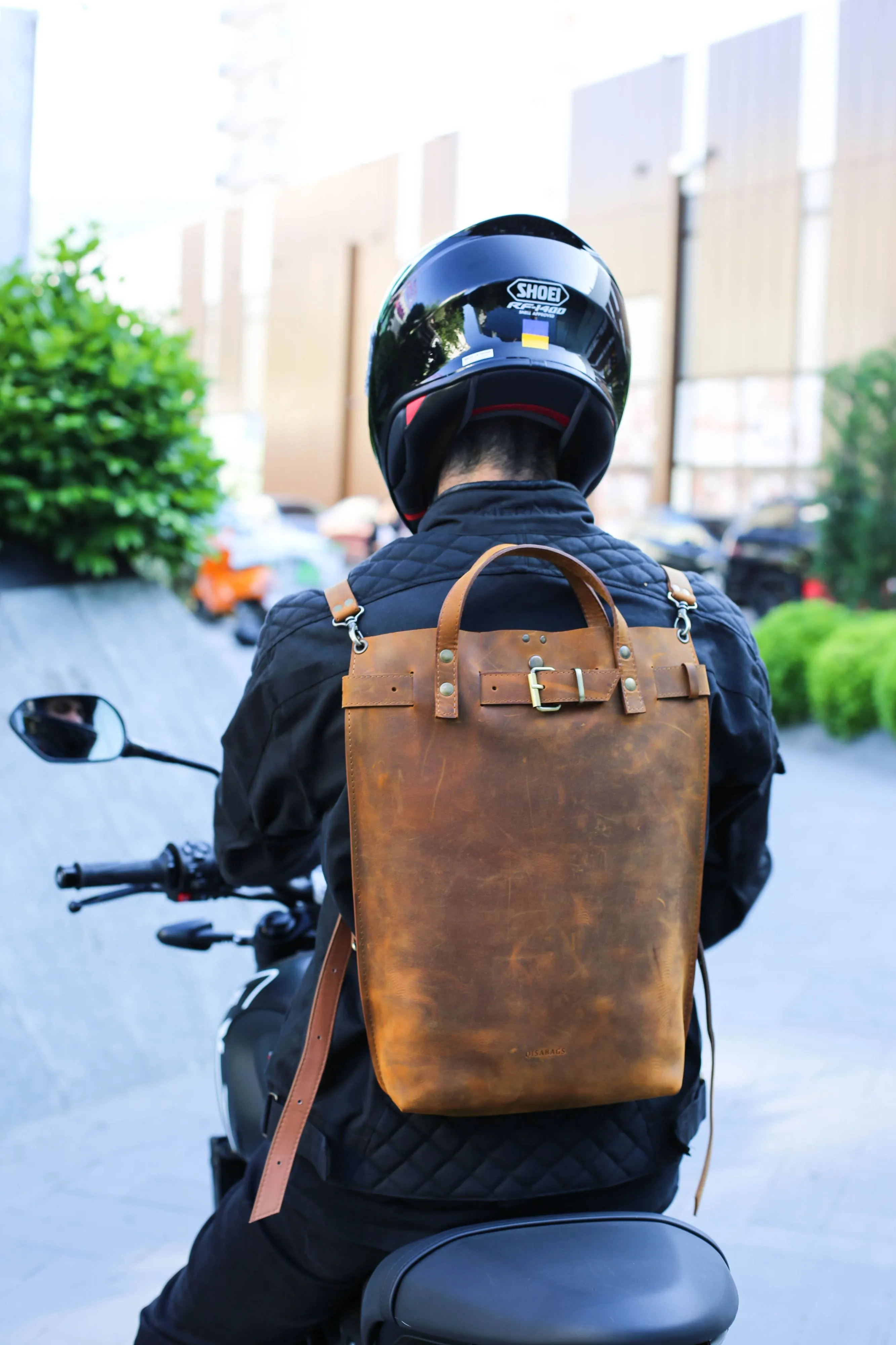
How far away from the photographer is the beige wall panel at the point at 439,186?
108 ft

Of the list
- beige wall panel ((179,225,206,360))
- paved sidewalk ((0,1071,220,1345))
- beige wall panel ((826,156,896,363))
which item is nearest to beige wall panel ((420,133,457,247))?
beige wall panel ((179,225,206,360))

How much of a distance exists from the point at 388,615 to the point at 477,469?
0.27 meters

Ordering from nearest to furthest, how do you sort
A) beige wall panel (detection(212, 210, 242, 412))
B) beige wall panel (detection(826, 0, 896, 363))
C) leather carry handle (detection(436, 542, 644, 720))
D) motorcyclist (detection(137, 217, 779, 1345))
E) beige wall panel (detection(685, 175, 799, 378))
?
1. leather carry handle (detection(436, 542, 644, 720))
2. motorcyclist (detection(137, 217, 779, 1345))
3. beige wall panel (detection(826, 0, 896, 363))
4. beige wall panel (detection(685, 175, 799, 378))
5. beige wall panel (detection(212, 210, 242, 412))

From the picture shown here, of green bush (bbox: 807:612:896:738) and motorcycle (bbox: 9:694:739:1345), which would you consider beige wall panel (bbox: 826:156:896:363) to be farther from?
motorcycle (bbox: 9:694:739:1345)

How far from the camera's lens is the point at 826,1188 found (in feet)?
11.5

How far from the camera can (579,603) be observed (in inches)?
55.6

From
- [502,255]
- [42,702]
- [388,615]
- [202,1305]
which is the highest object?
[502,255]

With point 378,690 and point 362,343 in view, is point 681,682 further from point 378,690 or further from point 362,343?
point 362,343

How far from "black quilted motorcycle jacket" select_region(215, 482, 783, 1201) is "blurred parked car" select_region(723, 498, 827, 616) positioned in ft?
52.7

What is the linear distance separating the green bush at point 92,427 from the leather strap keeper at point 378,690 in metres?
3.81

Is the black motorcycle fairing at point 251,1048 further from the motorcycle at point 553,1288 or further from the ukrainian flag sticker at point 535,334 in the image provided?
the ukrainian flag sticker at point 535,334

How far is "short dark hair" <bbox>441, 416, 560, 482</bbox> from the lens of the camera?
5.11 ft

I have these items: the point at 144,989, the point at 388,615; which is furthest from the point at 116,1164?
the point at 388,615

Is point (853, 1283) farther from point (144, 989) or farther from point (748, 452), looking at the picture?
point (748, 452)
